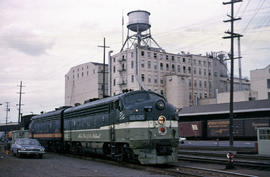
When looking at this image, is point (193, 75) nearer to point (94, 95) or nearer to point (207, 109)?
point (94, 95)

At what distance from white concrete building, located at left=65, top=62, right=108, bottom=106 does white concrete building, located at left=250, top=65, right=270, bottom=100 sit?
39.4 metres

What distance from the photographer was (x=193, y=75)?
91.6 metres

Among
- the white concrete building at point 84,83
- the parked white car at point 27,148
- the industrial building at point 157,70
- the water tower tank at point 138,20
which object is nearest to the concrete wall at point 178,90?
the industrial building at point 157,70

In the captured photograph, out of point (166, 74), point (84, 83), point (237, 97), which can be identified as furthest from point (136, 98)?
point (84, 83)

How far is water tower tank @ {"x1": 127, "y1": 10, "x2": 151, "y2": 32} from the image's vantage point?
77000 millimetres

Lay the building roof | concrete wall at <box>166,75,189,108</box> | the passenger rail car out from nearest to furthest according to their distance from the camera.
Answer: the passenger rail car
the building roof
concrete wall at <box>166,75,189,108</box>

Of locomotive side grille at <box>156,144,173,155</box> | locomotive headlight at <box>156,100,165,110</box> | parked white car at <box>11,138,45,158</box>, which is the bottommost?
parked white car at <box>11,138,45,158</box>

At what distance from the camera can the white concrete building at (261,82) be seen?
67.0 metres

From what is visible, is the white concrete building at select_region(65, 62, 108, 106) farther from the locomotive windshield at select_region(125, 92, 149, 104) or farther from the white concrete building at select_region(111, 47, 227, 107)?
the locomotive windshield at select_region(125, 92, 149, 104)

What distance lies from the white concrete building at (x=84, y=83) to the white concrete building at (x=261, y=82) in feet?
129

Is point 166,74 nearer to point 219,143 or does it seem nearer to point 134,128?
point 219,143

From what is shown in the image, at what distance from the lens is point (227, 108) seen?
43344mm

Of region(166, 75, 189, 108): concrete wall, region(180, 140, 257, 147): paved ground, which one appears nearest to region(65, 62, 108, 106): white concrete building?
region(166, 75, 189, 108): concrete wall

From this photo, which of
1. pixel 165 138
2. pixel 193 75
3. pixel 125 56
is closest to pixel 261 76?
pixel 193 75
